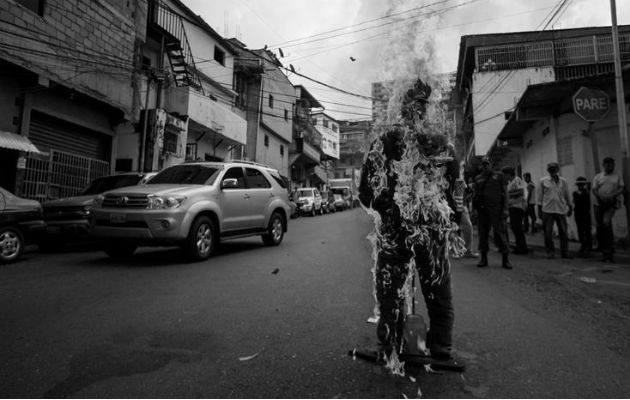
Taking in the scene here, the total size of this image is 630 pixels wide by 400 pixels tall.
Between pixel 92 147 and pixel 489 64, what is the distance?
70.4ft

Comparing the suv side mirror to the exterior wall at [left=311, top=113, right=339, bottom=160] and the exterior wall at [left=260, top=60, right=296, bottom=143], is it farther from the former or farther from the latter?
the exterior wall at [left=311, top=113, right=339, bottom=160]

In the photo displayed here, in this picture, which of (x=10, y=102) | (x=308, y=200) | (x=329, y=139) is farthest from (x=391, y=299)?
(x=329, y=139)

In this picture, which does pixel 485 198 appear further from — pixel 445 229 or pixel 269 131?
pixel 269 131

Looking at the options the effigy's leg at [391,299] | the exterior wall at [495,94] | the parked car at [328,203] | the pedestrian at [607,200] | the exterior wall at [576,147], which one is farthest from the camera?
the parked car at [328,203]

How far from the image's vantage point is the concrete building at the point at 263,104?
26766 mm

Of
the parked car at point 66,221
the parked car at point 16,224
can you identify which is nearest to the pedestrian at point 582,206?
the parked car at point 66,221

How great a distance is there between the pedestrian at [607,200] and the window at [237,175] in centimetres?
708

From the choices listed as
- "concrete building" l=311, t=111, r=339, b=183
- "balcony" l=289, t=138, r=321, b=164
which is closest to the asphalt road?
"balcony" l=289, t=138, r=321, b=164

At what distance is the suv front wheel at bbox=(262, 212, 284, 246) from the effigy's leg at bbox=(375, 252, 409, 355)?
256 inches

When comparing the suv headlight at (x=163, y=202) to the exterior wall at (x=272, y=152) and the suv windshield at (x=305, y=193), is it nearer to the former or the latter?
the suv windshield at (x=305, y=193)

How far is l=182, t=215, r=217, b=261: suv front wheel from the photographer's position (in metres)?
6.57

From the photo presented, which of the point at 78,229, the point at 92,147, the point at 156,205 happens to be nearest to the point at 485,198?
the point at 156,205

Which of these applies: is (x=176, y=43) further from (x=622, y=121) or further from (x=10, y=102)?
(x=622, y=121)

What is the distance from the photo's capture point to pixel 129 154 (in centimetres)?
1598
